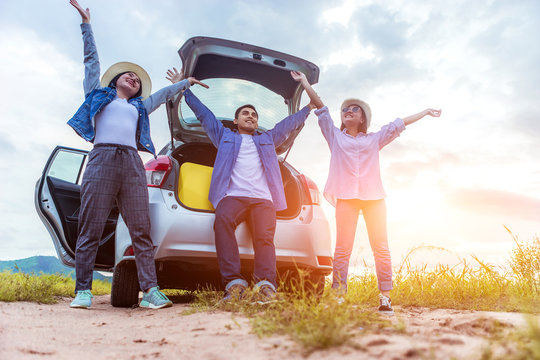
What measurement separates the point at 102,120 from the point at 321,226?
2.19 meters

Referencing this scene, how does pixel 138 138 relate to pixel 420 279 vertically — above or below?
above

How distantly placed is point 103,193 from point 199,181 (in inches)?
32.8

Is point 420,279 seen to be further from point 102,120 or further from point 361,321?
point 102,120

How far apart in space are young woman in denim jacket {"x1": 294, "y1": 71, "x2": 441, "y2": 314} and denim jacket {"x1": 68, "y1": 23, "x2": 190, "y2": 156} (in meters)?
1.45

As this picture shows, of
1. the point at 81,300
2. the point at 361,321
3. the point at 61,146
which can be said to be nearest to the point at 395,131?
the point at 361,321

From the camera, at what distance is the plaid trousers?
12.1ft

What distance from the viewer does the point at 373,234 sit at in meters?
3.83

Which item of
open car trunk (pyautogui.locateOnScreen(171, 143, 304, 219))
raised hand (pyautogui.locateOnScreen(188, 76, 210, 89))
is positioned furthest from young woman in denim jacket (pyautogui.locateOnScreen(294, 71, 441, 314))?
raised hand (pyautogui.locateOnScreen(188, 76, 210, 89))

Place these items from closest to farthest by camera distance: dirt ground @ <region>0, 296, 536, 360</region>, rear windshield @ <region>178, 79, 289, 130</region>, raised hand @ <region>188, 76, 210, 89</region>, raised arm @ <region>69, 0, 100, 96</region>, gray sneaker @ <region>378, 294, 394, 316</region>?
dirt ground @ <region>0, 296, 536, 360</region>, gray sneaker @ <region>378, 294, 394, 316</region>, raised arm @ <region>69, 0, 100, 96</region>, raised hand @ <region>188, 76, 210, 89</region>, rear windshield @ <region>178, 79, 289, 130</region>

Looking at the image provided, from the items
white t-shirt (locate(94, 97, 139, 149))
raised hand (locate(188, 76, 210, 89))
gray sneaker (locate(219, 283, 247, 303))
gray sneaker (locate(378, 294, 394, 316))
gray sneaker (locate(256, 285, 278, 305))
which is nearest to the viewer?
gray sneaker (locate(256, 285, 278, 305))

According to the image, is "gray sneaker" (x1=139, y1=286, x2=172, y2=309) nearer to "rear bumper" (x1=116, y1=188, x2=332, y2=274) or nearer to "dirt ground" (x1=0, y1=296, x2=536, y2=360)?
"dirt ground" (x1=0, y1=296, x2=536, y2=360)

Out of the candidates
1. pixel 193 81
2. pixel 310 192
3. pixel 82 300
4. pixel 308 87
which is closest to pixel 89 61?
pixel 193 81

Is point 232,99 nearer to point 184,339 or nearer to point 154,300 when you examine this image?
point 154,300

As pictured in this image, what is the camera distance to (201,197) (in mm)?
3760
